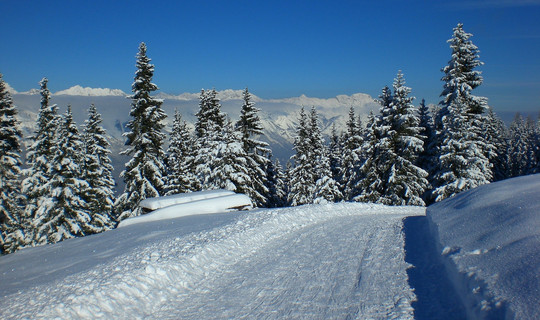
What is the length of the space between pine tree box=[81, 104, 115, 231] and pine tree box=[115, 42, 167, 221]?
2940mm

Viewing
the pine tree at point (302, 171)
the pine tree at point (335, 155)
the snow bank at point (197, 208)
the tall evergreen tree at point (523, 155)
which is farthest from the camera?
the tall evergreen tree at point (523, 155)

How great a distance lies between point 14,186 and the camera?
23.2 m

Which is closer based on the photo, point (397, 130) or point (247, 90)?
point (397, 130)

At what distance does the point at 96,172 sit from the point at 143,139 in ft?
20.5

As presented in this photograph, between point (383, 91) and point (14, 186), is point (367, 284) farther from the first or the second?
point (14, 186)

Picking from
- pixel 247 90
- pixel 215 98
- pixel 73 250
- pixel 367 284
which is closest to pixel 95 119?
pixel 215 98

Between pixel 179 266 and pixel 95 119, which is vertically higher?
pixel 95 119

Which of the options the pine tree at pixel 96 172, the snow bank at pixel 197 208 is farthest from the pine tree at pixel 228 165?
the pine tree at pixel 96 172

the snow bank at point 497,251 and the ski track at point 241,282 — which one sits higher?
the snow bank at point 497,251

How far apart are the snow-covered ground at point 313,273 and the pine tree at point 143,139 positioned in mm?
13776

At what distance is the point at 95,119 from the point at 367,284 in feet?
97.9

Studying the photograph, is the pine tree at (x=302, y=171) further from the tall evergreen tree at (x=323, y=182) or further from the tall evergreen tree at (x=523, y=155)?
the tall evergreen tree at (x=523, y=155)

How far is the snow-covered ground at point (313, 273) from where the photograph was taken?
496cm

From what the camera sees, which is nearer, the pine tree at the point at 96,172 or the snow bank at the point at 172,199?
the snow bank at the point at 172,199
